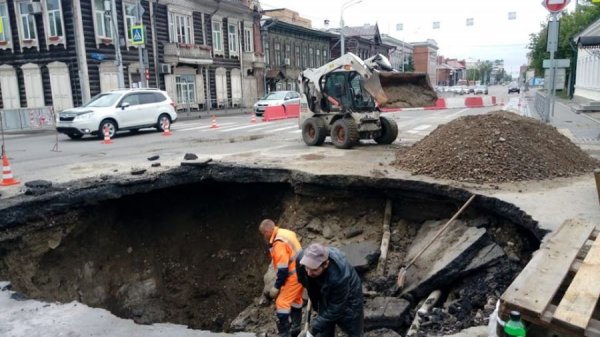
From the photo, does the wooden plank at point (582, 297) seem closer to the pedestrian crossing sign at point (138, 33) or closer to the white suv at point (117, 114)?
the white suv at point (117, 114)

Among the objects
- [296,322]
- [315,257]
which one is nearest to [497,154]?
[296,322]

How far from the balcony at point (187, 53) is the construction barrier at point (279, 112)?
8209 millimetres

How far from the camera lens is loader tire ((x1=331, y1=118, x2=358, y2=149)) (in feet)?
37.0

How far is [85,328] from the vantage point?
4.00 metres

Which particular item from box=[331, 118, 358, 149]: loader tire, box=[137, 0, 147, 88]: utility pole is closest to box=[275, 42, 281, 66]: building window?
box=[137, 0, 147, 88]: utility pole

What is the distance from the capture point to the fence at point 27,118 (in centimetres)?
1958

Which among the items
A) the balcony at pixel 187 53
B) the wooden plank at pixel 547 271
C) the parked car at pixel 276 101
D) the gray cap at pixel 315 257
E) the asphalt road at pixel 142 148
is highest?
the balcony at pixel 187 53

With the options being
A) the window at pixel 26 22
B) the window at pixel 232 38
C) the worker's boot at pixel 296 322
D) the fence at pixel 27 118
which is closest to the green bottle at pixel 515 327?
the worker's boot at pixel 296 322

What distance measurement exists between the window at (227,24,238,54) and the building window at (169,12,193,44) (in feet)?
13.4

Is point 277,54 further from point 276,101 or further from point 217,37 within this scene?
point 276,101

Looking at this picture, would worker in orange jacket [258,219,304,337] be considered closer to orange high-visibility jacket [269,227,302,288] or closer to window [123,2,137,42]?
orange high-visibility jacket [269,227,302,288]

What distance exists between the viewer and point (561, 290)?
12.0ft

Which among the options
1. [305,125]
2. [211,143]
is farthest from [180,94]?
[305,125]

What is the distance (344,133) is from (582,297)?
28.0ft
